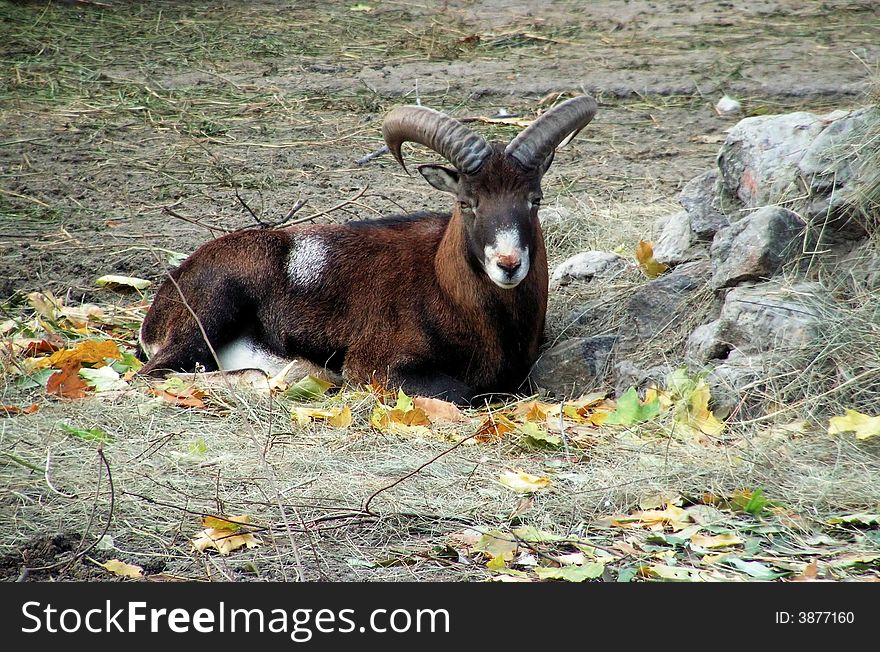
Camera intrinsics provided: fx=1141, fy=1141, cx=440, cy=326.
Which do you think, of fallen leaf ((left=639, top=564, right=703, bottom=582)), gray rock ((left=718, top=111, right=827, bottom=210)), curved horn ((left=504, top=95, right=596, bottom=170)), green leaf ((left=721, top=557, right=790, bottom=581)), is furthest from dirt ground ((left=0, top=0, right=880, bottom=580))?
curved horn ((left=504, top=95, right=596, bottom=170))

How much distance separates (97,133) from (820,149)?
7.60 m

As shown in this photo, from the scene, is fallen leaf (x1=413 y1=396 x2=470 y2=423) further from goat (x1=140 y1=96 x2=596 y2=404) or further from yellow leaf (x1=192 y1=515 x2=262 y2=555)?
yellow leaf (x1=192 y1=515 x2=262 y2=555)

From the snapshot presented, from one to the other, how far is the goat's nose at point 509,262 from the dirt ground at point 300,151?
1150mm

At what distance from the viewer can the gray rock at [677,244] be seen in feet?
23.7

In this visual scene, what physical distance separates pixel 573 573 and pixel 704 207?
3.49 meters

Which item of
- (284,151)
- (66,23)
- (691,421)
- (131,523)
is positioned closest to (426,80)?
(284,151)

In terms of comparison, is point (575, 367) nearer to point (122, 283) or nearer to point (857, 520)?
point (857, 520)

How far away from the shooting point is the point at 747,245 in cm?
638

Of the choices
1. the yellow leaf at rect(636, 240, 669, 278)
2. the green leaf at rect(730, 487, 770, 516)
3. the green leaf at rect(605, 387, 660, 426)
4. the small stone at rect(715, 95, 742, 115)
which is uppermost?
the small stone at rect(715, 95, 742, 115)

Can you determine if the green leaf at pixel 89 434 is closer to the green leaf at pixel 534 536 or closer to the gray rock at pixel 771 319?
the green leaf at pixel 534 536

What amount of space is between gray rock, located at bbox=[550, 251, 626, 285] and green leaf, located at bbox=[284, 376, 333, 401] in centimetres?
201

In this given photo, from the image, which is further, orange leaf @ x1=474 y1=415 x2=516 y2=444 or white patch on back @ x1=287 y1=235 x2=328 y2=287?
white patch on back @ x1=287 y1=235 x2=328 y2=287

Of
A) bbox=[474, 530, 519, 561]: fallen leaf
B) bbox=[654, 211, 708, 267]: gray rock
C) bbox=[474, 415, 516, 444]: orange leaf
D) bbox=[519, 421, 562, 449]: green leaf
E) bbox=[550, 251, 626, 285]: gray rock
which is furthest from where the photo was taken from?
Result: bbox=[550, 251, 626, 285]: gray rock

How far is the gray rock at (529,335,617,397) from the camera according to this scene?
6906 mm
